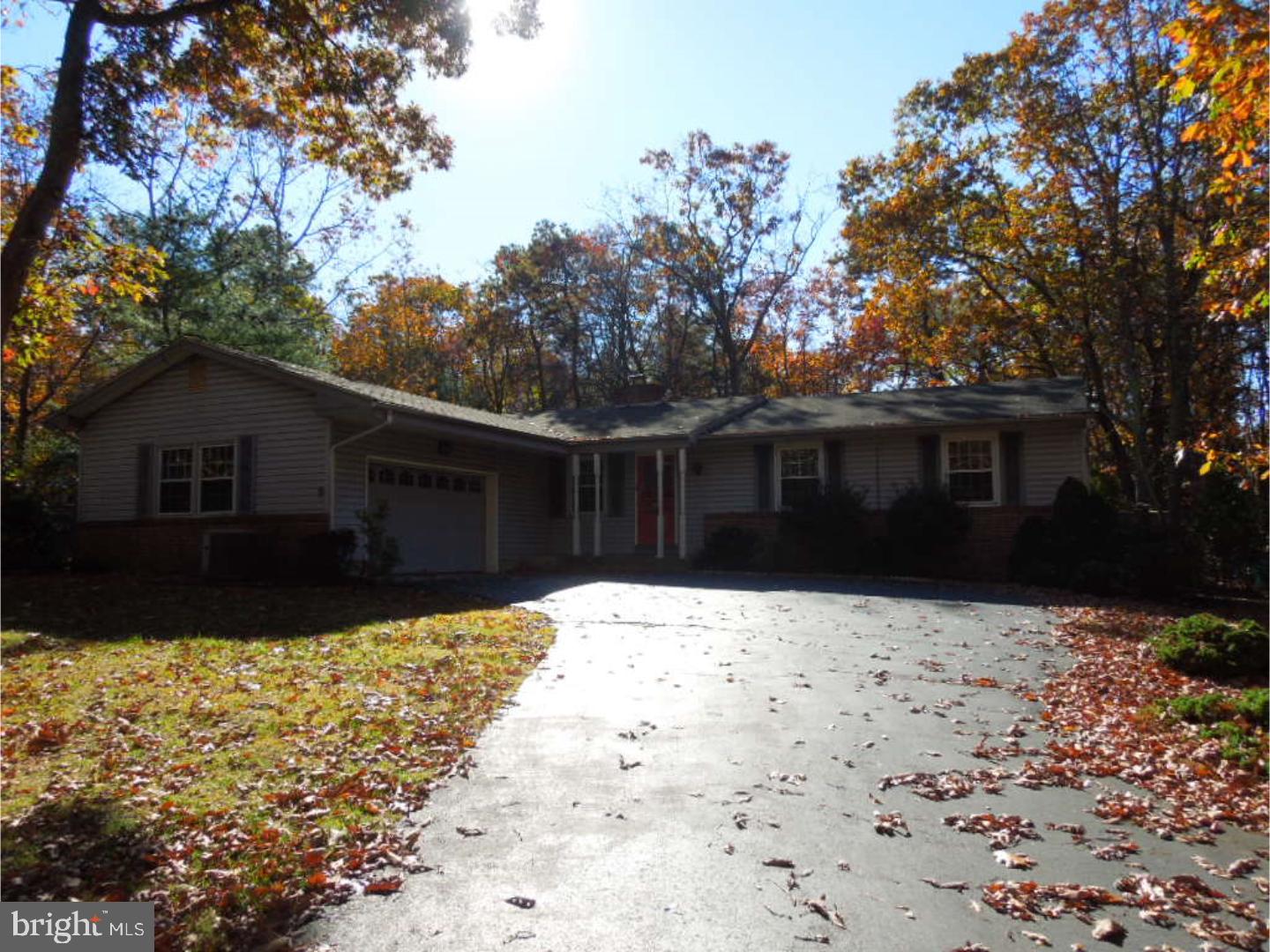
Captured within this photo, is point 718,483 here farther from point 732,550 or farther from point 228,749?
point 228,749

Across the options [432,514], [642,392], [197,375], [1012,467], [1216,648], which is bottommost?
[1216,648]

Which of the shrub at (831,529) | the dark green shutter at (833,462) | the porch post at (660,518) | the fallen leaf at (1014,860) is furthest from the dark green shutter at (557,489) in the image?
the fallen leaf at (1014,860)

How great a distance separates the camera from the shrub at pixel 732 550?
18.1 meters

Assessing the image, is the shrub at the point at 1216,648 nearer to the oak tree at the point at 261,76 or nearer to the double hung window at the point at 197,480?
the oak tree at the point at 261,76

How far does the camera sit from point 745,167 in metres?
30.7

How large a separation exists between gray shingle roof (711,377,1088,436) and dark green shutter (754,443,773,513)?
526 millimetres

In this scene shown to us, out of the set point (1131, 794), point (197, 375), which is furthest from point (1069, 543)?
point (197, 375)

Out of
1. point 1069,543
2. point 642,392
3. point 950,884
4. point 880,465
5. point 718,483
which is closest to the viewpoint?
point 950,884

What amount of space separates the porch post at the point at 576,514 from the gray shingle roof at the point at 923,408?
3.37 meters

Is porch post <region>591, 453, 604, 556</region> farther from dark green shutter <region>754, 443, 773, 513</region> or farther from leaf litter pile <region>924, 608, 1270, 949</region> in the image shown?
leaf litter pile <region>924, 608, 1270, 949</region>

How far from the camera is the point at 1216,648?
791 centimetres

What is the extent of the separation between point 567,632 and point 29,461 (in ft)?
57.6

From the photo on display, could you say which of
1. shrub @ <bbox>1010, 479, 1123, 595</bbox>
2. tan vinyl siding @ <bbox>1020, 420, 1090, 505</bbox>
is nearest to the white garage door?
shrub @ <bbox>1010, 479, 1123, 595</bbox>

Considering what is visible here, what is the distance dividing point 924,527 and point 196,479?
45.2ft
